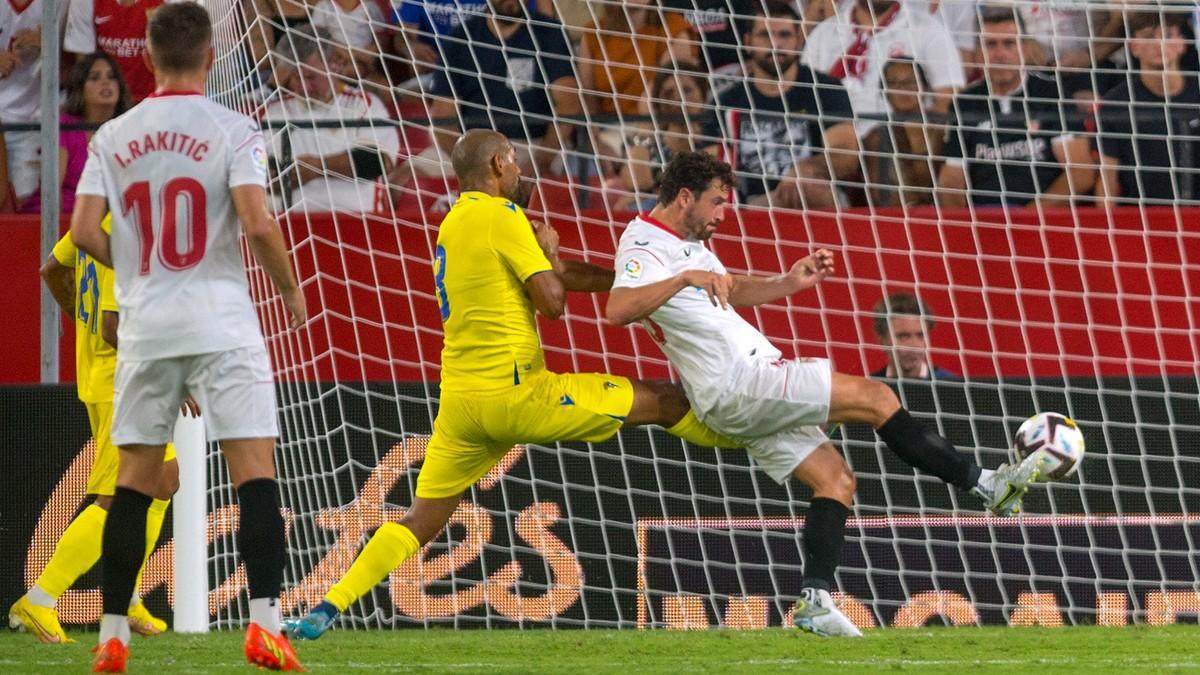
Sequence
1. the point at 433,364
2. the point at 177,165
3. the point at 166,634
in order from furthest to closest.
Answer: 1. the point at 433,364
2. the point at 166,634
3. the point at 177,165

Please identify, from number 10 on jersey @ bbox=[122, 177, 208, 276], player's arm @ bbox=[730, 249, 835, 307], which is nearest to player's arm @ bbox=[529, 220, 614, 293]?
player's arm @ bbox=[730, 249, 835, 307]

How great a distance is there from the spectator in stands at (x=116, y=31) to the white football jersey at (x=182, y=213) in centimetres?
493

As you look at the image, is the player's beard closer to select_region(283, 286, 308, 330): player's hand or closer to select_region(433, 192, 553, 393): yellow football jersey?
select_region(433, 192, 553, 393): yellow football jersey

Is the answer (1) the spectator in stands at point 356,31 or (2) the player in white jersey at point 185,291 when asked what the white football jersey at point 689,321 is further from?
(1) the spectator in stands at point 356,31

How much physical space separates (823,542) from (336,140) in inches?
152

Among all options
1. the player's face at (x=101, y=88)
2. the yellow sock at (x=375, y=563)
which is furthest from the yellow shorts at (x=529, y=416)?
the player's face at (x=101, y=88)

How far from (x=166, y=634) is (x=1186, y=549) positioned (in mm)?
4192

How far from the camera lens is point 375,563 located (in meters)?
6.10

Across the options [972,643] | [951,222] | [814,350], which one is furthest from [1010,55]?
[972,643]

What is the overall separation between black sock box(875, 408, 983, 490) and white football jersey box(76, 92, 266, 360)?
237 cm

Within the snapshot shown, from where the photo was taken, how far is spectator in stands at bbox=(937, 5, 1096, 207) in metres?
8.78

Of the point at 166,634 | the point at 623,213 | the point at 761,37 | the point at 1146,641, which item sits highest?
the point at 761,37

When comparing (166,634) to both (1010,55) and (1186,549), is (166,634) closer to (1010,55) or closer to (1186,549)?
(1186,549)

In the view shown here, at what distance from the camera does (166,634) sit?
6.87 meters
